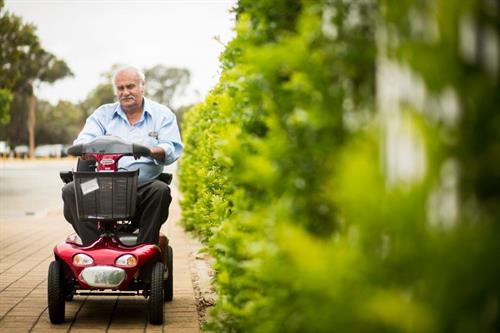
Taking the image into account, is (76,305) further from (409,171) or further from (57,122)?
(57,122)

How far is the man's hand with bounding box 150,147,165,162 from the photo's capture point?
5105mm

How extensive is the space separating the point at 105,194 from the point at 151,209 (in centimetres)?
43

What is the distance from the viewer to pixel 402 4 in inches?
73.8

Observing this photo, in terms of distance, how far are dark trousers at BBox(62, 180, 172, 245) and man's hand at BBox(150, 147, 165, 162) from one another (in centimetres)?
20

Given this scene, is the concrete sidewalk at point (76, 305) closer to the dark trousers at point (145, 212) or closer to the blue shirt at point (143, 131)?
the dark trousers at point (145, 212)

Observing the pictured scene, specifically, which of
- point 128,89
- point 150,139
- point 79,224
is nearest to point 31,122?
point 128,89

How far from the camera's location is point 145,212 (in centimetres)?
516

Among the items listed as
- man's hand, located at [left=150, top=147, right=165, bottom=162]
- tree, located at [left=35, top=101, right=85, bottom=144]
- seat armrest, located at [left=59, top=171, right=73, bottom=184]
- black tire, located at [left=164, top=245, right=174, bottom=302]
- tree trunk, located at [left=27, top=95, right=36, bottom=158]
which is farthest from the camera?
tree, located at [left=35, top=101, right=85, bottom=144]

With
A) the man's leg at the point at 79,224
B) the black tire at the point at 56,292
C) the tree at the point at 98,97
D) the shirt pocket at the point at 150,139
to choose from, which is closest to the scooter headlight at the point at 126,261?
the man's leg at the point at 79,224

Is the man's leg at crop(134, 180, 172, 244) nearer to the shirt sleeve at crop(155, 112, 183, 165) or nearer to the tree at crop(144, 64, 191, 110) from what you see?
the shirt sleeve at crop(155, 112, 183, 165)

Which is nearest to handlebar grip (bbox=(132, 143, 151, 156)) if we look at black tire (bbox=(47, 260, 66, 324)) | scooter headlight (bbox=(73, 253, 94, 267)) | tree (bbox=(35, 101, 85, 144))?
scooter headlight (bbox=(73, 253, 94, 267))

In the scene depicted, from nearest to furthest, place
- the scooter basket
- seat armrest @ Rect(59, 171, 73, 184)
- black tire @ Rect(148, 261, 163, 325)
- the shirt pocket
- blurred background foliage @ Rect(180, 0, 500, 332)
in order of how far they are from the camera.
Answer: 1. blurred background foliage @ Rect(180, 0, 500, 332)
2. the scooter basket
3. black tire @ Rect(148, 261, 163, 325)
4. seat armrest @ Rect(59, 171, 73, 184)
5. the shirt pocket

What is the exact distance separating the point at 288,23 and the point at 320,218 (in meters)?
1.04

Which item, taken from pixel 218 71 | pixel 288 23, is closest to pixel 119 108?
pixel 218 71
